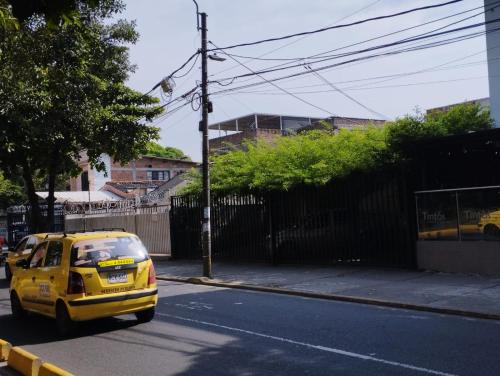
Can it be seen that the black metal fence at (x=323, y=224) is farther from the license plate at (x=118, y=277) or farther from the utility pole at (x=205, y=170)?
the license plate at (x=118, y=277)

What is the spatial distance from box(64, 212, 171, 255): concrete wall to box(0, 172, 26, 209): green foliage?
1746 centimetres

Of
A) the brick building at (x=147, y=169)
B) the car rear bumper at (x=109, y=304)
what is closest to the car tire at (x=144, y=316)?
the car rear bumper at (x=109, y=304)

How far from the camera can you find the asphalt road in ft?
21.8

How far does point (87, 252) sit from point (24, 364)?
2863 mm

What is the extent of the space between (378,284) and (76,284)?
711 centimetres

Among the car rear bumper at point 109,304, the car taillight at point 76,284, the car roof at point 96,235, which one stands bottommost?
the car rear bumper at point 109,304

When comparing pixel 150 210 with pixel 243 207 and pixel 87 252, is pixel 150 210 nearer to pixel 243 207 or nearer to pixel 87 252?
pixel 243 207

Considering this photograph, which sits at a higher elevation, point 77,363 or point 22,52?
point 22,52

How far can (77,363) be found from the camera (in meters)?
7.30

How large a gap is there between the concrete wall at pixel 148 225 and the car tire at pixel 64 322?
14.7 m

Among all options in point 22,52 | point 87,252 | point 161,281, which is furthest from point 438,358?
point 161,281

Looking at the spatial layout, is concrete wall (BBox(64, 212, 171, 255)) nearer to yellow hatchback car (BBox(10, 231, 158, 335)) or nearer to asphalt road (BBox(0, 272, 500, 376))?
asphalt road (BBox(0, 272, 500, 376))

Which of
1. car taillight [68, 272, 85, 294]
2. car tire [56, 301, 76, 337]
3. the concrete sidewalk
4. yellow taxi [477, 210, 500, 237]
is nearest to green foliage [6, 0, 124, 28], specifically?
car taillight [68, 272, 85, 294]

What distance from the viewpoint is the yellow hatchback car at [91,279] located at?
8930mm
